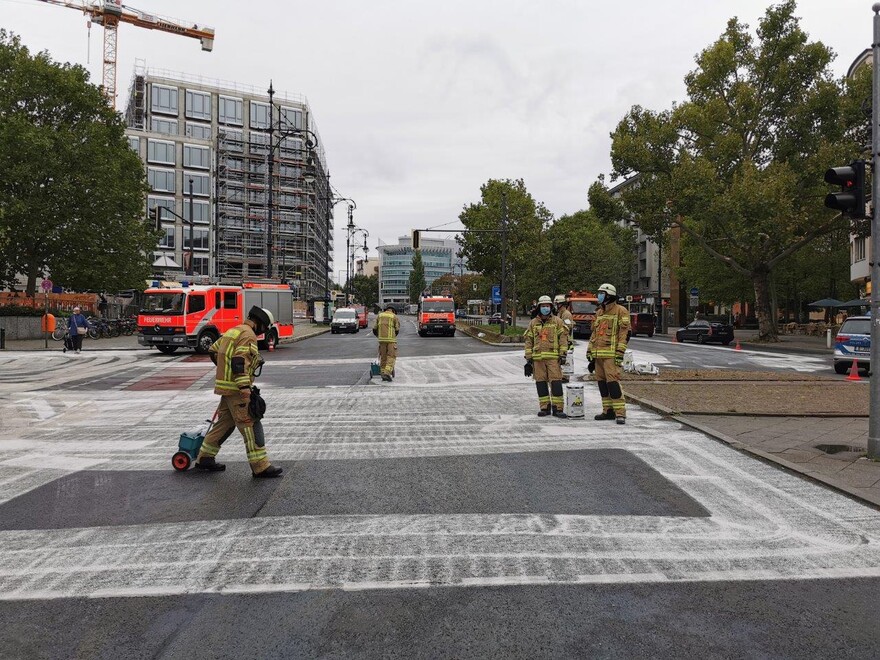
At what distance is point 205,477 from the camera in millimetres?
6434

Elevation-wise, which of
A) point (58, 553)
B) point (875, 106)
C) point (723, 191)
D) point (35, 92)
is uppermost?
point (35, 92)

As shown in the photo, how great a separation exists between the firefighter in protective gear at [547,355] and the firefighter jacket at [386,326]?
5295 mm

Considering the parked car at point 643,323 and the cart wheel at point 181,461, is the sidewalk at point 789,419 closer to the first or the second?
the cart wheel at point 181,461

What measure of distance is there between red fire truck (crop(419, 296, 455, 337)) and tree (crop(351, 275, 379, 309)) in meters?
100

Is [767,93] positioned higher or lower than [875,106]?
higher

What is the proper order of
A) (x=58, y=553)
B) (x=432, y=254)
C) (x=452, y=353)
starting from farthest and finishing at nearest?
1. (x=432, y=254)
2. (x=452, y=353)
3. (x=58, y=553)

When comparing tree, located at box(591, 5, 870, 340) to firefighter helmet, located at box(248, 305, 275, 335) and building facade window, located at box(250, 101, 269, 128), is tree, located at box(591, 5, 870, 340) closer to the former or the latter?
firefighter helmet, located at box(248, 305, 275, 335)

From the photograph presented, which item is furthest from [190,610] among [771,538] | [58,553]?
[771,538]

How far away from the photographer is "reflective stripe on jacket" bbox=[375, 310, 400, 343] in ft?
49.2

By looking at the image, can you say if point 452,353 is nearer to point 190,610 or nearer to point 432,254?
point 190,610

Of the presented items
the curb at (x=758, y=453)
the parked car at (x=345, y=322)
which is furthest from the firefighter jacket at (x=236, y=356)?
the parked car at (x=345, y=322)

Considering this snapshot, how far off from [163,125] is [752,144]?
64.4 metres

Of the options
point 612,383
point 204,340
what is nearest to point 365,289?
point 204,340

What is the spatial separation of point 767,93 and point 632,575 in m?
36.0
